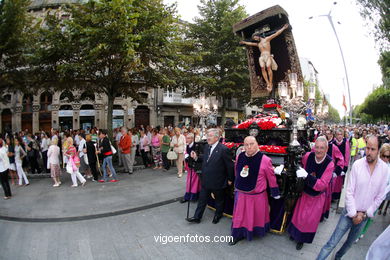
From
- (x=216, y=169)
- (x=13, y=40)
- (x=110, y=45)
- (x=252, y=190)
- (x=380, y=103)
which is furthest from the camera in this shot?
(x=380, y=103)

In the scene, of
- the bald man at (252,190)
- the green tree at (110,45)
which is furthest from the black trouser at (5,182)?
the bald man at (252,190)

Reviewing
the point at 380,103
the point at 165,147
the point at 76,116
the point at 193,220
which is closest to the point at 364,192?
the point at 193,220

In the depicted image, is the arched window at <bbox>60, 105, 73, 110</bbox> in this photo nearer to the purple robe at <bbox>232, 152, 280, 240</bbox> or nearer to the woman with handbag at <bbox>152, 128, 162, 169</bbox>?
the woman with handbag at <bbox>152, 128, 162, 169</bbox>

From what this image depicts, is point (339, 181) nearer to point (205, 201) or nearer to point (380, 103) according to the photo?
point (205, 201)

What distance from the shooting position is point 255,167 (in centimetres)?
384

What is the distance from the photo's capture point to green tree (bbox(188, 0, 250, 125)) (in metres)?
18.4

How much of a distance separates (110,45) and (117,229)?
690cm

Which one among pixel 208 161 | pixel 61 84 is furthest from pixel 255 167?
pixel 61 84

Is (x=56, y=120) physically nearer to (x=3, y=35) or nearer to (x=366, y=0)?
(x=3, y=35)

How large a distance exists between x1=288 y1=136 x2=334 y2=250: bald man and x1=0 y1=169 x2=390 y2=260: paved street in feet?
0.92

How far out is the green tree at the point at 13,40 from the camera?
10602 mm

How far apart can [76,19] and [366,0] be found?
822 inches

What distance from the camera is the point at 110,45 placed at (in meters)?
8.62

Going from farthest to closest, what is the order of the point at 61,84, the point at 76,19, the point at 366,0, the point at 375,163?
the point at 366,0, the point at 61,84, the point at 76,19, the point at 375,163
